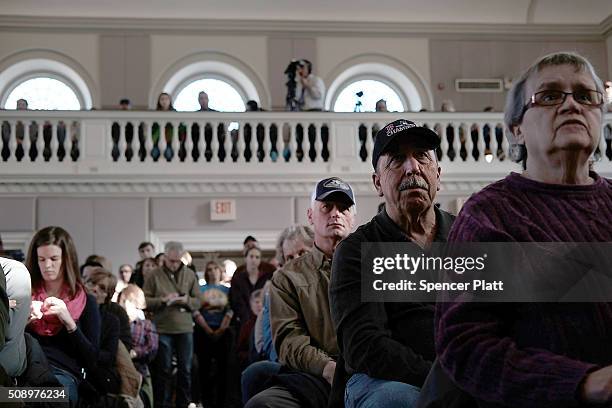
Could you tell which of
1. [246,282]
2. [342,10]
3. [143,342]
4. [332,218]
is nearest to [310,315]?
[332,218]

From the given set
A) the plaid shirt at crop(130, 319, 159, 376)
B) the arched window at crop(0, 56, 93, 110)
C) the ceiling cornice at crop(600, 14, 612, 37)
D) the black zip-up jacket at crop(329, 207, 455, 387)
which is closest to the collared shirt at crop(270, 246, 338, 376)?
the black zip-up jacket at crop(329, 207, 455, 387)

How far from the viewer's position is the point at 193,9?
13.7 m

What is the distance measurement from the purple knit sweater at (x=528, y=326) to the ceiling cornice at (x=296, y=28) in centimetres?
1270

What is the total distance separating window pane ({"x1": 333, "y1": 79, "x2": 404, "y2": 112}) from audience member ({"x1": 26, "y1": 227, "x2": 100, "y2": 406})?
36.3 ft

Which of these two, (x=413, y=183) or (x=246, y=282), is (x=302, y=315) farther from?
(x=246, y=282)

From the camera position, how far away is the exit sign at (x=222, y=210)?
36.9 feet

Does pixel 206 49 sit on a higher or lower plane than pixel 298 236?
higher

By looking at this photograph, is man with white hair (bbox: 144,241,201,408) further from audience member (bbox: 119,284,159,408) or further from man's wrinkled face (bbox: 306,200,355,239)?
man's wrinkled face (bbox: 306,200,355,239)

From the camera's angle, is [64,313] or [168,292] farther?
[168,292]

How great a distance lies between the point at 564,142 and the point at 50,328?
2.54 m

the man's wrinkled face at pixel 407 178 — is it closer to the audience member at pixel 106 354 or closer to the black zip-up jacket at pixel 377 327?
the black zip-up jacket at pixel 377 327

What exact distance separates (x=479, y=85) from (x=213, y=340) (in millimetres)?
8614

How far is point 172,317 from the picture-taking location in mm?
7008

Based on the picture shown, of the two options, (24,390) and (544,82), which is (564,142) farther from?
(24,390)
